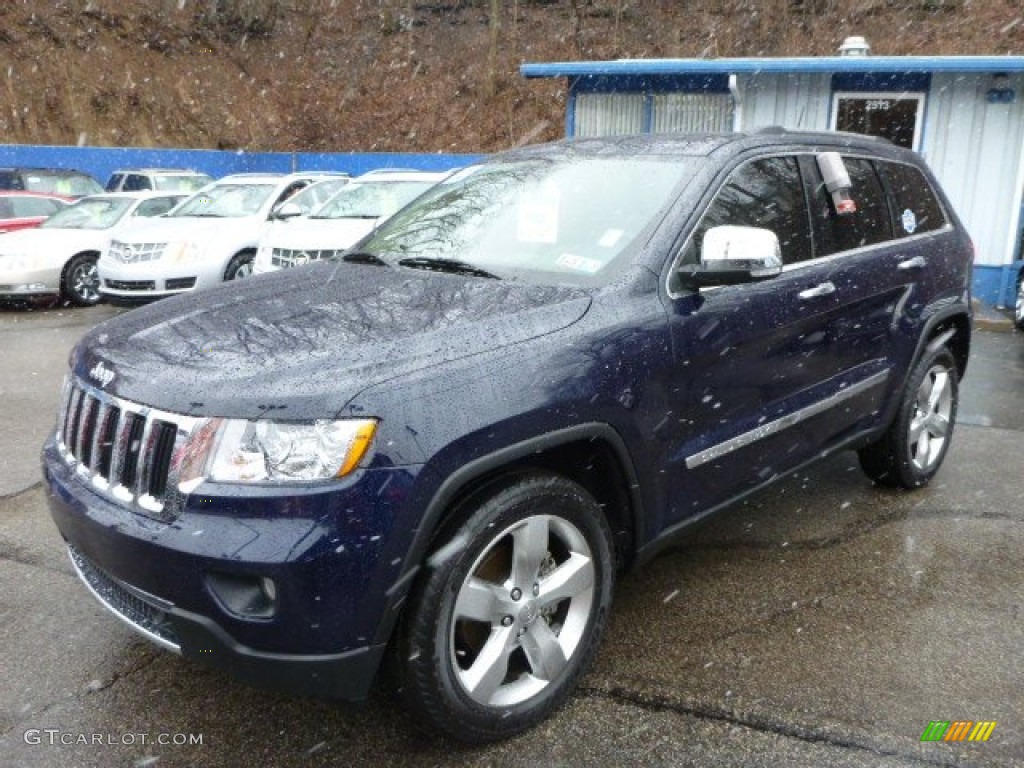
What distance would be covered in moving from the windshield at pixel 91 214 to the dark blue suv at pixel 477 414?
967 cm

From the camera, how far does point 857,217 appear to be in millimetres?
4043

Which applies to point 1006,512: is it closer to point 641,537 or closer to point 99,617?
point 641,537

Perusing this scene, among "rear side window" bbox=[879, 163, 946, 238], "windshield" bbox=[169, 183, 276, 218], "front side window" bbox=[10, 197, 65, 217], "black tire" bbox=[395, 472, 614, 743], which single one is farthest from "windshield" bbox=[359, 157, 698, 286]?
"front side window" bbox=[10, 197, 65, 217]

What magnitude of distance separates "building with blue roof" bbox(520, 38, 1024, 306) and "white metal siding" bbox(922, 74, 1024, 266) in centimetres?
1

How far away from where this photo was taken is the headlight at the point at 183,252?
10.2m

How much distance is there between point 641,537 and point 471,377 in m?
0.96

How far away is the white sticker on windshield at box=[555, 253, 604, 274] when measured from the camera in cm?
310

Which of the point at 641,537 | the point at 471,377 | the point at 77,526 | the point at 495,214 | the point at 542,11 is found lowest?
the point at 641,537

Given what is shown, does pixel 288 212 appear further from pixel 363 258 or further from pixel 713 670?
pixel 713 670

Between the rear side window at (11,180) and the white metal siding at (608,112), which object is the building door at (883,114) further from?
the rear side window at (11,180)

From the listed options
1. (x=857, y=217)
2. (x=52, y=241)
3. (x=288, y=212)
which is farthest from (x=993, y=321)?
(x=52, y=241)

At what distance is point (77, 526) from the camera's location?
261 cm

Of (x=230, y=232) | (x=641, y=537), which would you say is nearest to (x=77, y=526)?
(x=641, y=537)

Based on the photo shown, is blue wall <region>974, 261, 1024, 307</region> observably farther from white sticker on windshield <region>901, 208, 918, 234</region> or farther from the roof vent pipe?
white sticker on windshield <region>901, 208, 918, 234</region>
